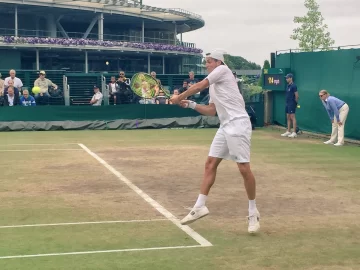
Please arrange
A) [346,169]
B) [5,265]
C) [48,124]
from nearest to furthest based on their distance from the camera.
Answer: [5,265], [346,169], [48,124]

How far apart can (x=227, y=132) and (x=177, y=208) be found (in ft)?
5.74

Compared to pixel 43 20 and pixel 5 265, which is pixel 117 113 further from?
pixel 43 20

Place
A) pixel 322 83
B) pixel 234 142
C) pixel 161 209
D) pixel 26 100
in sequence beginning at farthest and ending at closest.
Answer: pixel 26 100
pixel 322 83
pixel 161 209
pixel 234 142

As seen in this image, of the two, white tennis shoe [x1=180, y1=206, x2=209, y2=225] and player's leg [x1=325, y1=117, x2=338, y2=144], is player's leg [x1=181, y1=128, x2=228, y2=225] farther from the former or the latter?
player's leg [x1=325, y1=117, x2=338, y2=144]

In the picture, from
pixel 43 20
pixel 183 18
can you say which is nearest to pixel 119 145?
pixel 43 20

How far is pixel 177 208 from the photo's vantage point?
9000 millimetres

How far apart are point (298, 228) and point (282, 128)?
53.1 feet

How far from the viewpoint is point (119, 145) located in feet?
58.1

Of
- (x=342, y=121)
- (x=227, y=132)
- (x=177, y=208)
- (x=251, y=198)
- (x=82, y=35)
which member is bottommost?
(x=177, y=208)

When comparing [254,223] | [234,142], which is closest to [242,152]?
[234,142]

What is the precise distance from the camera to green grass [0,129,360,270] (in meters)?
6.44

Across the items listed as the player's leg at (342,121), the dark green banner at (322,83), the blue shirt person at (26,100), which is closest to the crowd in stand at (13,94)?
the blue shirt person at (26,100)

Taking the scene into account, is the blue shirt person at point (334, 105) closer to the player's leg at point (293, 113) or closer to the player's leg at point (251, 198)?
the player's leg at point (293, 113)

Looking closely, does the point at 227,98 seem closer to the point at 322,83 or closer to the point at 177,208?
the point at 177,208
